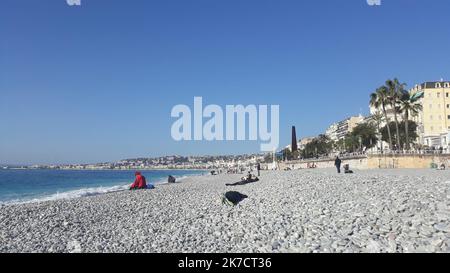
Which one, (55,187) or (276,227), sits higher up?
(276,227)

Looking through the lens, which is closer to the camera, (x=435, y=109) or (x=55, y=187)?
(x=55, y=187)

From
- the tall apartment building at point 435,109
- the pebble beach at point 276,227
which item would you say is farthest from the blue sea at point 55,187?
the tall apartment building at point 435,109

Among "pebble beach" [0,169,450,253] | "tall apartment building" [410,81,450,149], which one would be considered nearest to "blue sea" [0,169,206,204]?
"pebble beach" [0,169,450,253]

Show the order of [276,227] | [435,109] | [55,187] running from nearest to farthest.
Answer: [276,227], [55,187], [435,109]

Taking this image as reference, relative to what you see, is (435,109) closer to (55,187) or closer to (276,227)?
(55,187)

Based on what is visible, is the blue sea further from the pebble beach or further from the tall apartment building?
the tall apartment building

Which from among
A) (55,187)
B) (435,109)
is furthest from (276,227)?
(435,109)

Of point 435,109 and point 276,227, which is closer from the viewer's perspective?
point 276,227

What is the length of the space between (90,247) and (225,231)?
337cm

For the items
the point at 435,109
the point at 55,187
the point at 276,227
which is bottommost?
the point at 55,187

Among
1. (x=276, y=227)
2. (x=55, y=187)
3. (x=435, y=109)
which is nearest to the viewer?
(x=276, y=227)

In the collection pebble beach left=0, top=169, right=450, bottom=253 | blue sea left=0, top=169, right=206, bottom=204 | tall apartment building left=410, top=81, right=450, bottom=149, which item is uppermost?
tall apartment building left=410, top=81, right=450, bottom=149

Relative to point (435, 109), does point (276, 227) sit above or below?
below
